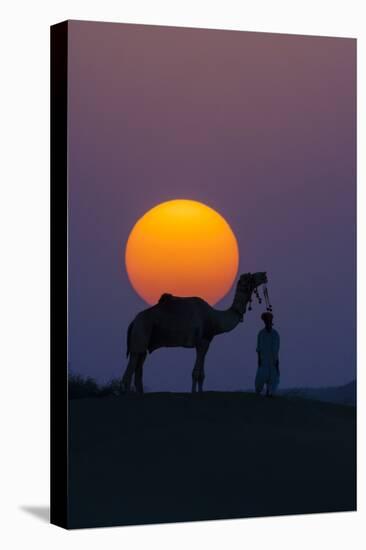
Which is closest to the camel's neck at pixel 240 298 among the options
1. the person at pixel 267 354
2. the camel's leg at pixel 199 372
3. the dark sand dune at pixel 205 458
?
the person at pixel 267 354

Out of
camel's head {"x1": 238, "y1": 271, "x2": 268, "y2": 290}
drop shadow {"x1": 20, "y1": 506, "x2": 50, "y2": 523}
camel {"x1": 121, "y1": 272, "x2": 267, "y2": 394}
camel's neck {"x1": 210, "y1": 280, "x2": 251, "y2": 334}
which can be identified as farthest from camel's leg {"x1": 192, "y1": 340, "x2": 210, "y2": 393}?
drop shadow {"x1": 20, "y1": 506, "x2": 50, "y2": 523}

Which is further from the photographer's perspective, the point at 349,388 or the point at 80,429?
the point at 349,388

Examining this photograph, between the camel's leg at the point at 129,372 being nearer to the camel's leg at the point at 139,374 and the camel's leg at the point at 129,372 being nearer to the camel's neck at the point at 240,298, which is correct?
the camel's leg at the point at 139,374

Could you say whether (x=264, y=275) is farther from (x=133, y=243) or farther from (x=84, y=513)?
(x=84, y=513)

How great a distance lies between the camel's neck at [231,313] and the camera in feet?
52.9

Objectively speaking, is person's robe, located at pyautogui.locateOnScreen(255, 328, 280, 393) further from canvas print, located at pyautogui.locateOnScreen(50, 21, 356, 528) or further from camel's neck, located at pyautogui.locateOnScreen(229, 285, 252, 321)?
camel's neck, located at pyautogui.locateOnScreen(229, 285, 252, 321)

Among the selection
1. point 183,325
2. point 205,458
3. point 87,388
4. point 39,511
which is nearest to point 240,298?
point 183,325

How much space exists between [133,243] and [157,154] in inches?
29.3

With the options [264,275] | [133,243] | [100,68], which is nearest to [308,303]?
[264,275]

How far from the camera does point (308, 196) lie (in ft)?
53.9

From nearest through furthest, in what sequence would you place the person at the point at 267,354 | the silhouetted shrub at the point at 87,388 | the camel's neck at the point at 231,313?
the silhouetted shrub at the point at 87,388 < the camel's neck at the point at 231,313 < the person at the point at 267,354

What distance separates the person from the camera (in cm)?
1627

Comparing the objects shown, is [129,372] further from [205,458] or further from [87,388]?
[205,458]

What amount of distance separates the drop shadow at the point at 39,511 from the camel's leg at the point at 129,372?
4.34 ft
